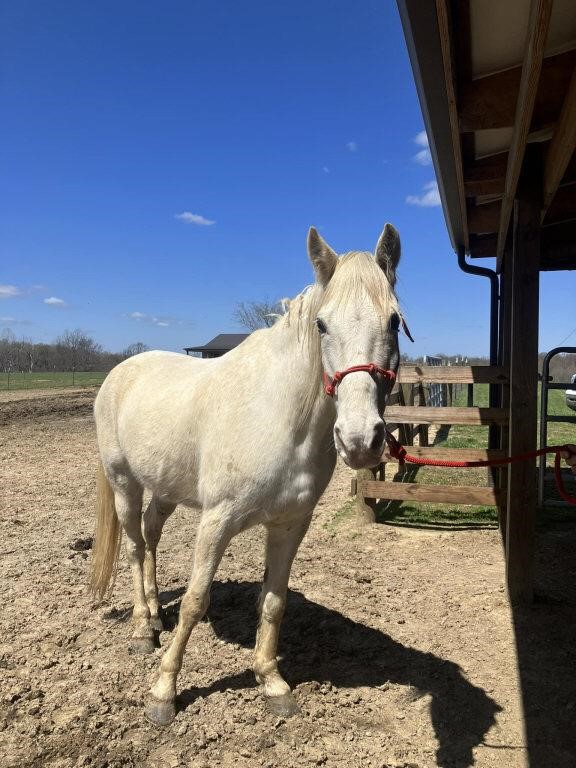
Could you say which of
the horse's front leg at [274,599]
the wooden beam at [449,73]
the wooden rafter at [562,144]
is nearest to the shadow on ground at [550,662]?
the horse's front leg at [274,599]

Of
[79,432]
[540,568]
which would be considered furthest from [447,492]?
[79,432]

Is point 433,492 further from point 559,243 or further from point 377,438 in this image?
point 377,438

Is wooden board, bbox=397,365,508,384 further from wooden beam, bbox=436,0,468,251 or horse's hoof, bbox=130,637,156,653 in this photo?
horse's hoof, bbox=130,637,156,653

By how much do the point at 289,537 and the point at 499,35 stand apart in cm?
263

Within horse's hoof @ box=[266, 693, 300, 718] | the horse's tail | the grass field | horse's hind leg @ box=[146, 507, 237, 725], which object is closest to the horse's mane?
horse's hind leg @ box=[146, 507, 237, 725]

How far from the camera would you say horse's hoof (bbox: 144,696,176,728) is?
2428 millimetres

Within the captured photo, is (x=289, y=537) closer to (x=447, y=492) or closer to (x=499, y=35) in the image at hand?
(x=499, y=35)

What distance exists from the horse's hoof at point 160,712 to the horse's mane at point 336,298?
154 centimetres

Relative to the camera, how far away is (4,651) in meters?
2.97

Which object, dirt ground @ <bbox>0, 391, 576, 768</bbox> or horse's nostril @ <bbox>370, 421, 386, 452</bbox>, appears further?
dirt ground @ <bbox>0, 391, 576, 768</bbox>

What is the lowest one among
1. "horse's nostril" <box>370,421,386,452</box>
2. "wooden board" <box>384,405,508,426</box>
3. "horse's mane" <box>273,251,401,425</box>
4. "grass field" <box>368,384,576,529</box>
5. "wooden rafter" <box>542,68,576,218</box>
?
"grass field" <box>368,384,576,529</box>

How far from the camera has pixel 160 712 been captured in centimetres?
245

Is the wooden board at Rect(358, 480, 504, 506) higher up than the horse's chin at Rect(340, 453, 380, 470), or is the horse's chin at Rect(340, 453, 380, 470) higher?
the horse's chin at Rect(340, 453, 380, 470)

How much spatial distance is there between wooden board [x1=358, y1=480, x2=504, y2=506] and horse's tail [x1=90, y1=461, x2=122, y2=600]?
108 inches
